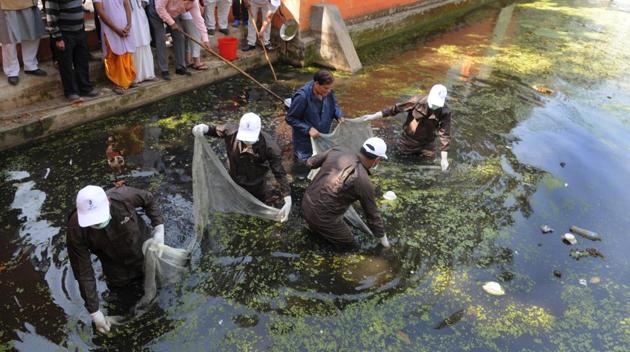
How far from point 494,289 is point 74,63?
6782mm

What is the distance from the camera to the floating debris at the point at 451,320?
444 cm

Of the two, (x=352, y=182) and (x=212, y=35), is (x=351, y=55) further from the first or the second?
(x=352, y=182)

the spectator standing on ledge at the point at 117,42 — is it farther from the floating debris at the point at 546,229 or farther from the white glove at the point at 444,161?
the floating debris at the point at 546,229

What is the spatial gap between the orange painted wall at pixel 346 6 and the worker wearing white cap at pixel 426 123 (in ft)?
15.7

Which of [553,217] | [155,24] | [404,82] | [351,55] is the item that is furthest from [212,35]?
[553,217]

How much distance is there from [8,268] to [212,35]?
677cm

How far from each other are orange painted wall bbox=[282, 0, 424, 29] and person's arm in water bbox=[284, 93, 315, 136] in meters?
5.23

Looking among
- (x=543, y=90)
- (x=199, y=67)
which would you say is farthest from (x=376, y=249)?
(x=543, y=90)

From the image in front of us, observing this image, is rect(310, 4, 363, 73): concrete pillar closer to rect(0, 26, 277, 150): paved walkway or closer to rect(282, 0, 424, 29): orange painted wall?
rect(282, 0, 424, 29): orange painted wall

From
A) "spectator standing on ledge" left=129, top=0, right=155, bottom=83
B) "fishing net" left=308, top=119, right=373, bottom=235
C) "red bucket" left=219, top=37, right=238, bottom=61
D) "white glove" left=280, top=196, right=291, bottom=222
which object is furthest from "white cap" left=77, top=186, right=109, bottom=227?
"red bucket" left=219, top=37, right=238, bottom=61

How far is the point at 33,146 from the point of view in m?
6.72

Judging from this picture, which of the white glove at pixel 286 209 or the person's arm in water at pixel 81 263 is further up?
the person's arm in water at pixel 81 263

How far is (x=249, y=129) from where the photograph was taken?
15.9ft

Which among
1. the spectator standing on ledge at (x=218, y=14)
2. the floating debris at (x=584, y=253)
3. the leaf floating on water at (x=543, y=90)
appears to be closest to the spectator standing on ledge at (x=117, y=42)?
the spectator standing on ledge at (x=218, y=14)
